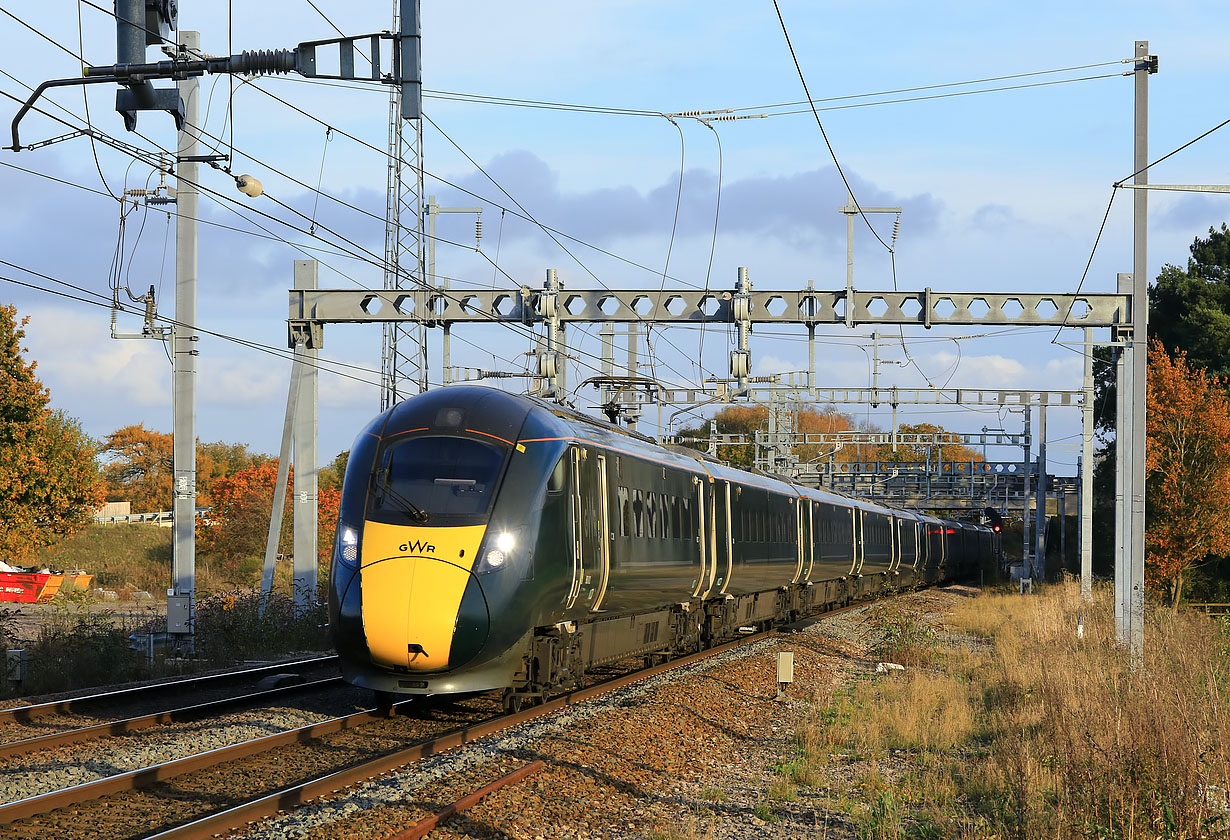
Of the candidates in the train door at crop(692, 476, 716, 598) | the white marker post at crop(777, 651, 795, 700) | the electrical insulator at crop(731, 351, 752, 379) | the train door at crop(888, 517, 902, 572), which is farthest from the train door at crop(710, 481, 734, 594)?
the train door at crop(888, 517, 902, 572)

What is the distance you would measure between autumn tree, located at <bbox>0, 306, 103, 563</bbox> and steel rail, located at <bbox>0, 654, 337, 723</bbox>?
28.8m

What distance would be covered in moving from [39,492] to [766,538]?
1173 inches

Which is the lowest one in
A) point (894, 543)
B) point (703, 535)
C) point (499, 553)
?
point (894, 543)

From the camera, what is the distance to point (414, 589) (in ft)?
42.2

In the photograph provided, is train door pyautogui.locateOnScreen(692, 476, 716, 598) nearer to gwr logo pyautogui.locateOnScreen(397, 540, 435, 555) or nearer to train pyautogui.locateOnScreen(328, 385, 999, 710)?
train pyautogui.locateOnScreen(328, 385, 999, 710)

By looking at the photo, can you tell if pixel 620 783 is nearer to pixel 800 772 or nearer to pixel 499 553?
pixel 800 772

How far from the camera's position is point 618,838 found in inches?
354

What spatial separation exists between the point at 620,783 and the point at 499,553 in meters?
3.13

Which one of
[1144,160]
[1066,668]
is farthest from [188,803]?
[1144,160]

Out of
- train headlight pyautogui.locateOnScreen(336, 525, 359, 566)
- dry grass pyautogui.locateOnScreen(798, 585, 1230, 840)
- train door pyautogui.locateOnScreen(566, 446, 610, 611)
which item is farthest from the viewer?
train door pyautogui.locateOnScreen(566, 446, 610, 611)

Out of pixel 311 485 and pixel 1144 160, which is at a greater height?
pixel 1144 160

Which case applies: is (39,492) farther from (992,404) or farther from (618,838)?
(618,838)

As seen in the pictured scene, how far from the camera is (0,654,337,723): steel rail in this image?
1358 cm

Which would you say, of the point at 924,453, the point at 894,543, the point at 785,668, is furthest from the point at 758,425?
the point at 785,668
